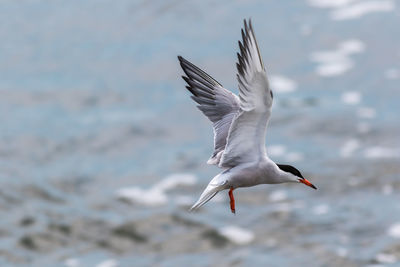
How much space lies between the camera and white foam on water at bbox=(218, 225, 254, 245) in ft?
163

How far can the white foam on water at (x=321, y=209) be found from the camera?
53219 mm

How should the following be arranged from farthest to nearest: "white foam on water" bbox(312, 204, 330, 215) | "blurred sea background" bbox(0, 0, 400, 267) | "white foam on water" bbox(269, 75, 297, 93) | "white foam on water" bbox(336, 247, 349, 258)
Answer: "white foam on water" bbox(269, 75, 297, 93), "white foam on water" bbox(312, 204, 330, 215), "blurred sea background" bbox(0, 0, 400, 267), "white foam on water" bbox(336, 247, 349, 258)

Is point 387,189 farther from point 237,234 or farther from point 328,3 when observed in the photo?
point 328,3

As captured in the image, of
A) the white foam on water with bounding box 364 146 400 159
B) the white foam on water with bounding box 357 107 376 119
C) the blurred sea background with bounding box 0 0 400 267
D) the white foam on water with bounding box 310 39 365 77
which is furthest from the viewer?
the white foam on water with bounding box 310 39 365 77

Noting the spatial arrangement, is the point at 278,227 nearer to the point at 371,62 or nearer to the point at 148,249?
the point at 148,249

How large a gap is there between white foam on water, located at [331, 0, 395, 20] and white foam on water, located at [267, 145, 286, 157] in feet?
55.9

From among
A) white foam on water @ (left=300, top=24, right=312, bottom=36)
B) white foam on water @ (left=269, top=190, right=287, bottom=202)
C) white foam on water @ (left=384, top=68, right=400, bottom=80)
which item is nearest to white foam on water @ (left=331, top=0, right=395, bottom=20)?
white foam on water @ (left=300, top=24, right=312, bottom=36)

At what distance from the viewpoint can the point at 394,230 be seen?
48.6m

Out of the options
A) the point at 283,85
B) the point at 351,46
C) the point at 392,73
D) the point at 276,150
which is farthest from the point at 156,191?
the point at 351,46

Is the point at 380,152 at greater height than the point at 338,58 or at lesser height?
lesser

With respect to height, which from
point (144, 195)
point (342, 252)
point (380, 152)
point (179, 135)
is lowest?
point (342, 252)

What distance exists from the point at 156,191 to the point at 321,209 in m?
10.7

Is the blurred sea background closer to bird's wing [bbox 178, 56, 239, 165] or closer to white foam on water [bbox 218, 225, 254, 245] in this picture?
white foam on water [bbox 218, 225, 254, 245]

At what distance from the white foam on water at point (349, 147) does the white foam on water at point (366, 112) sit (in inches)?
74.4
